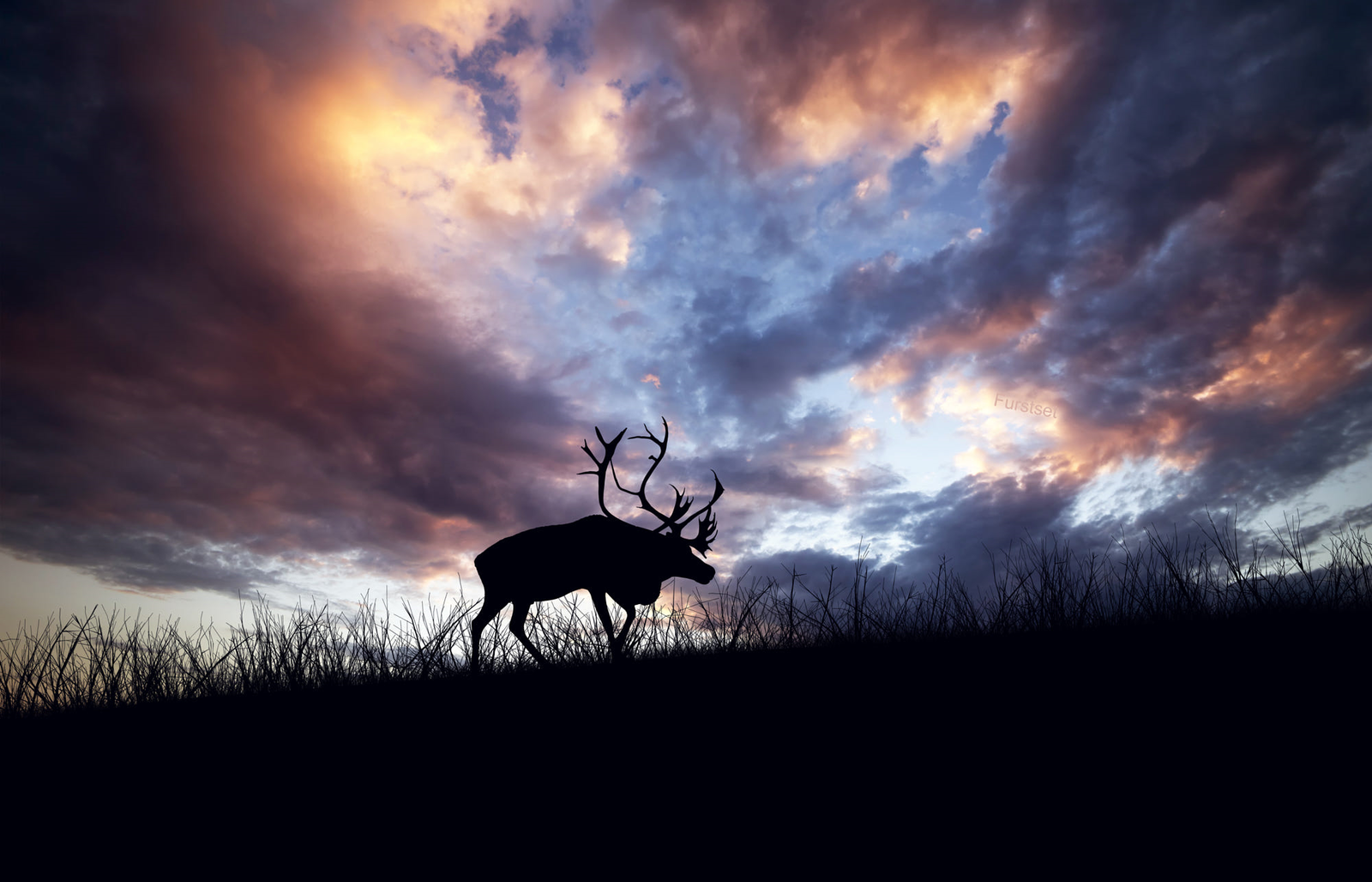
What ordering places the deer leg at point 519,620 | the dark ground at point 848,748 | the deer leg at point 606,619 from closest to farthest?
the dark ground at point 848,748, the deer leg at point 606,619, the deer leg at point 519,620

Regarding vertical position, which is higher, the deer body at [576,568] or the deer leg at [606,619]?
the deer body at [576,568]

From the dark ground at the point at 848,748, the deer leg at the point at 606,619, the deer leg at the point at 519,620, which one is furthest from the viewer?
the deer leg at the point at 519,620

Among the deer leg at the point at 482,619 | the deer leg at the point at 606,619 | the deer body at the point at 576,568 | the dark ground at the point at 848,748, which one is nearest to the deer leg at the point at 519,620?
the deer body at the point at 576,568

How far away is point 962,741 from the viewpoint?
287cm

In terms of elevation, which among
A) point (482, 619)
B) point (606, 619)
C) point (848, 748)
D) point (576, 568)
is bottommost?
point (848, 748)

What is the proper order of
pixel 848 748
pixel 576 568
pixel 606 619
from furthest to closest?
pixel 576 568
pixel 606 619
pixel 848 748

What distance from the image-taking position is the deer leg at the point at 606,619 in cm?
574

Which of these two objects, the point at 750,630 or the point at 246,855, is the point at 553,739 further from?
the point at 750,630

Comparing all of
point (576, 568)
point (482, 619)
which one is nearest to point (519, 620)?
point (482, 619)

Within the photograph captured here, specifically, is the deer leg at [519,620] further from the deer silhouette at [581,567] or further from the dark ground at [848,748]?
the dark ground at [848,748]

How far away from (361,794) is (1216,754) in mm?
4238

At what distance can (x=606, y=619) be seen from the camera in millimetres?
6090

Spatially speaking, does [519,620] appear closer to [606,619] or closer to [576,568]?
[576,568]

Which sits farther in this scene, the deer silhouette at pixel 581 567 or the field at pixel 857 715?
the deer silhouette at pixel 581 567
